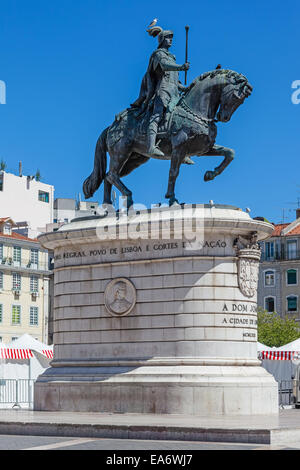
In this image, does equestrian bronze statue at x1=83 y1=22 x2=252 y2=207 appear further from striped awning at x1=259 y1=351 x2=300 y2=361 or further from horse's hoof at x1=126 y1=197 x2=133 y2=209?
striped awning at x1=259 y1=351 x2=300 y2=361

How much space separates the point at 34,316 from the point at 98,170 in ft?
171

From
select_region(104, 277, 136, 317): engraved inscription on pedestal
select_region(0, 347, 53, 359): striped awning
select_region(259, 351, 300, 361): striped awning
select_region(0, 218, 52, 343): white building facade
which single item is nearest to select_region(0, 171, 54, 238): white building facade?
select_region(0, 218, 52, 343): white building facade

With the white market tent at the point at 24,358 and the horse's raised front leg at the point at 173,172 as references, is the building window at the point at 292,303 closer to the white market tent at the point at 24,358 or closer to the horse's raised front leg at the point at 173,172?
the white market tent at the point at 24,358

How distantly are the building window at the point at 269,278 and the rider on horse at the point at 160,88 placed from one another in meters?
57.9

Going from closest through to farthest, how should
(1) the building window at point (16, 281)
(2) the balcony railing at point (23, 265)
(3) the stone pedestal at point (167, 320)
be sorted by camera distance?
(3) the stone pedestal at point (167, 320), (2) the balcony railing at point (23, 265), (1) the building window at point (16, 281)

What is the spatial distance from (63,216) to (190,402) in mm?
67578

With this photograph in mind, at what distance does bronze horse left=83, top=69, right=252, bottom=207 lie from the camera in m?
24.2

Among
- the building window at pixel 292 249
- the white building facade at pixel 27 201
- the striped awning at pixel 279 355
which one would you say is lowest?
the striped awning at pixel 279 355

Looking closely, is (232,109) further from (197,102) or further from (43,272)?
(43,272)

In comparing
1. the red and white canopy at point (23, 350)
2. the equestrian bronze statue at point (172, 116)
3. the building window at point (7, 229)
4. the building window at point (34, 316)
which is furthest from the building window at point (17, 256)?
the equestrian bronze statue at point (172, 116)

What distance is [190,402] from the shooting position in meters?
22.0

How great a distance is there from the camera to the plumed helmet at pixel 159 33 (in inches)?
1005

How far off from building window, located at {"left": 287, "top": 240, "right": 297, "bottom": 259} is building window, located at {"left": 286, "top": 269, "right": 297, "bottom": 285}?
51.4 inches
